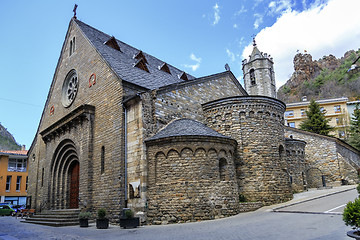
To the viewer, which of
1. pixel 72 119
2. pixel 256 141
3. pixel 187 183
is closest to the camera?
pixel 187 183

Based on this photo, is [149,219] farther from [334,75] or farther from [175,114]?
[334,75]

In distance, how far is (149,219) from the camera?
12.1 meters

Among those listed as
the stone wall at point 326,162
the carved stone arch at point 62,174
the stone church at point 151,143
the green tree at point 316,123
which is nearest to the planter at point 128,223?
the stone church at point 151,143

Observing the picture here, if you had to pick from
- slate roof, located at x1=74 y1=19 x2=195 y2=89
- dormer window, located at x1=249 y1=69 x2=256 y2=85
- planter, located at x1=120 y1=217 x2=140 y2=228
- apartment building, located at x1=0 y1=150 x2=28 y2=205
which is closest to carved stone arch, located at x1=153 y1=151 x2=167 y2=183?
planter, located at x1=120 y1=217 x2=140 y2=228

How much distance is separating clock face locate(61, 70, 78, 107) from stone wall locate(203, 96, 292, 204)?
962cm

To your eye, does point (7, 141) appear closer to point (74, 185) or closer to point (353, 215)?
point (74, 185)

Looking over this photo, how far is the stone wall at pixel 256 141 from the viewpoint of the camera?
15.1 meters

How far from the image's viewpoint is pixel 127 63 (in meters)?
18.1

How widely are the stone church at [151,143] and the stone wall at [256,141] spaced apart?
0.06 m

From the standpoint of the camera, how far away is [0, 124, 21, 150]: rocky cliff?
67.4m

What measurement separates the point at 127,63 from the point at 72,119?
505 cm

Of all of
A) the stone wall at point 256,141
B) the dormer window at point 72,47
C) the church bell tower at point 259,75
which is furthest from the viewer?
the church bell tower at point 259,75

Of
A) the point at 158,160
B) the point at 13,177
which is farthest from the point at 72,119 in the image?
the point at 13,177

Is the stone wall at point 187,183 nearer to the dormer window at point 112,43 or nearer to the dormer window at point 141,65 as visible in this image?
the dormer window at point 141,65
